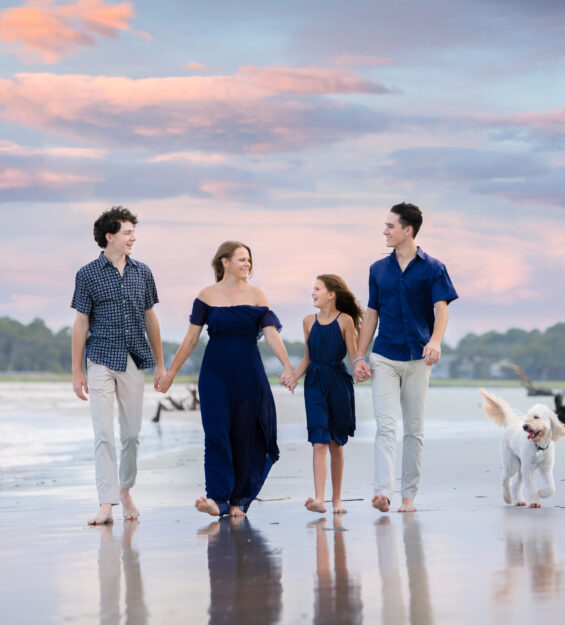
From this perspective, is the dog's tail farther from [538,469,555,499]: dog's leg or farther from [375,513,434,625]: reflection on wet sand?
[375,513,434,625]: reflection on wet sand

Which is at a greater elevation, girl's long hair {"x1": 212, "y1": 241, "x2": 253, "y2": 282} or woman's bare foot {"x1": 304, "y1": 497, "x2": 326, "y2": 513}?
girl's long hair {"x1": 212, "y1": 241, "x2": 253, "y2": 282}

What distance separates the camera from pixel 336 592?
512 cm

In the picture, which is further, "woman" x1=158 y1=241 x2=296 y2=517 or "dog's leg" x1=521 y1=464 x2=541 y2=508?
"dog's leg" x1=521 y1=464 x2=541 y2=508

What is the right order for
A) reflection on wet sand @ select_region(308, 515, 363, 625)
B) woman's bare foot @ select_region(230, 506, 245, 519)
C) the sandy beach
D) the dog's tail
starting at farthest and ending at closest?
the dog's tail → woman's bare foot @ select_region(230, 506, 245, 519) → the sandy beach → reflection on wet sand @ select_region(308, 515, 363, 625)

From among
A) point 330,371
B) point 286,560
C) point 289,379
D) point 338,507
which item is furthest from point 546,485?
point 286,560

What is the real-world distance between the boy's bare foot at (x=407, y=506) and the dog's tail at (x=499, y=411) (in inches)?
56.3

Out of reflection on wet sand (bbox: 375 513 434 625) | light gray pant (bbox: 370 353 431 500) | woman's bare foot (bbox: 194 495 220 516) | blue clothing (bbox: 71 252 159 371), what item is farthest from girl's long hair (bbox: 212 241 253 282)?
reflection on wet sand (bbox: 375 513 434 625)

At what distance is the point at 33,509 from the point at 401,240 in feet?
12.5

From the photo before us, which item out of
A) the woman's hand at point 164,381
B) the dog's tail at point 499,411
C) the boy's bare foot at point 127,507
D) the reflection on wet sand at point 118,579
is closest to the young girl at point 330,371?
the woman's hand at point 164,381

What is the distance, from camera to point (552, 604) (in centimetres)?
473

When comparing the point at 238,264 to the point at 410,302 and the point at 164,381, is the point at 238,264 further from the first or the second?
the point at 410,302

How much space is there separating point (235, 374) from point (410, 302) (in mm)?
1484

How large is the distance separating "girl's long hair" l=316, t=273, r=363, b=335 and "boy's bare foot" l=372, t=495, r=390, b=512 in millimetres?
1572

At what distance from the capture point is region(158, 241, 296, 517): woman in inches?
325
